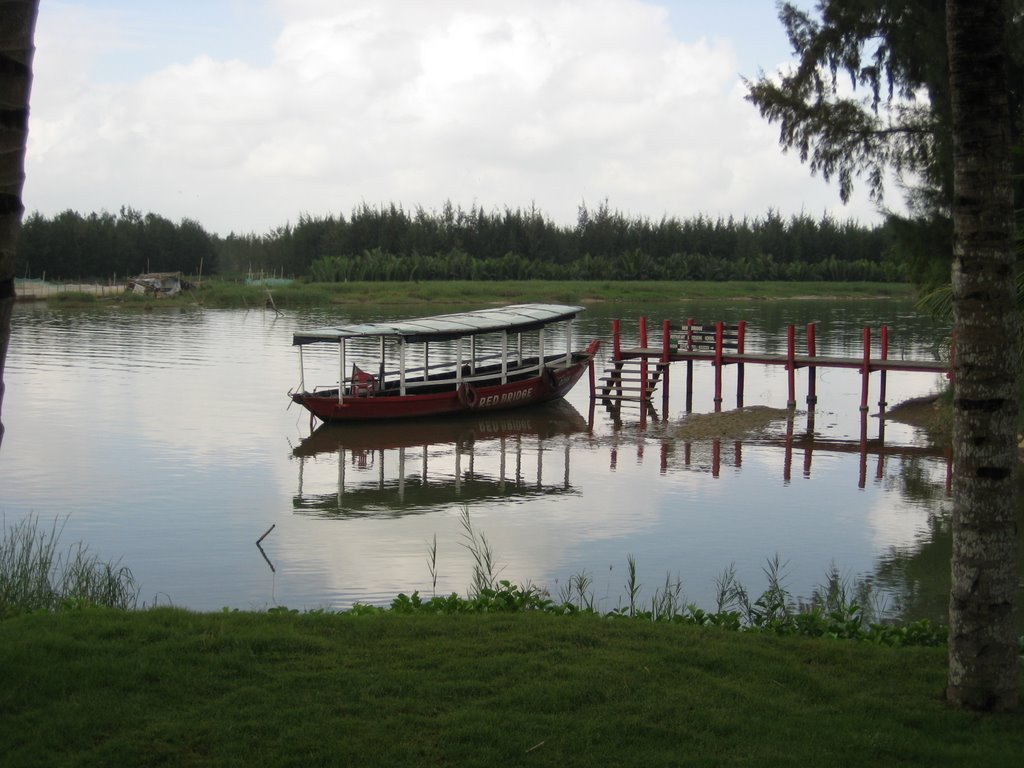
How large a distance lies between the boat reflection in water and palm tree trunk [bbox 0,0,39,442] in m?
11.6

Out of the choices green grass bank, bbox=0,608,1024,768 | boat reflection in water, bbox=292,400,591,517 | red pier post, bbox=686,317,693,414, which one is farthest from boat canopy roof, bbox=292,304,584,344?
green grass bank, bbox=0,608,1024,768

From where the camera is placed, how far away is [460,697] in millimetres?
5844

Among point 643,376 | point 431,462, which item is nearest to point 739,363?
point 643,376

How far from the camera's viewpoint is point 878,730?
18.0 ft

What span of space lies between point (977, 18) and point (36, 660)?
593 centimetres

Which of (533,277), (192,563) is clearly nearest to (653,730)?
(192,563)

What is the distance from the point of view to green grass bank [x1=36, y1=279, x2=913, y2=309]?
232 feet

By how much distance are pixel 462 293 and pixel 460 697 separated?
6743 cm

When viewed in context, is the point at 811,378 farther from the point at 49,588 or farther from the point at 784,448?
the point at 49,588

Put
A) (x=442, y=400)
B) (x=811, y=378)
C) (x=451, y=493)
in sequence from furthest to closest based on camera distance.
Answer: (x=811, y=378) → (x=442, y=400) → (x=451, y=493)

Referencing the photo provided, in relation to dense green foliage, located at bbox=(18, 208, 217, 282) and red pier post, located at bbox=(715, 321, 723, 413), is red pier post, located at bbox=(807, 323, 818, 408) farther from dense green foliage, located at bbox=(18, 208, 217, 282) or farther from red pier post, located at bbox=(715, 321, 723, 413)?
dense green foliage, located at bbox=(18, 208, 217, 282)

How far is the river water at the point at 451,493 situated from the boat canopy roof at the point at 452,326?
2.03 meters

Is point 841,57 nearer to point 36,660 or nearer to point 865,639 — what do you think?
point 865,639

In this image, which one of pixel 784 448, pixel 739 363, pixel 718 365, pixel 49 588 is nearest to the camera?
pixel 49 588
